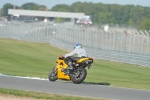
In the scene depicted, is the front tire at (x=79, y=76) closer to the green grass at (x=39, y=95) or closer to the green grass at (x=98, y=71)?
the green grass at (x=98, y=71)

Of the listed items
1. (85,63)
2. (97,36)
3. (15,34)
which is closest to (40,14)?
(15,34)

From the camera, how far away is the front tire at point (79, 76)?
19.4 meters

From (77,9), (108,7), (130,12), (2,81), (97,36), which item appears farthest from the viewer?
(77,9)

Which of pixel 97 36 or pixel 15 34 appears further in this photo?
pixel 15 34

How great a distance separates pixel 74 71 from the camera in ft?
64.7

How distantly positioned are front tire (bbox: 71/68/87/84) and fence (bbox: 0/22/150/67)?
683 inches

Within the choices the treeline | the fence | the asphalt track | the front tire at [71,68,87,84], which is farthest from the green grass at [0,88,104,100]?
the treeline

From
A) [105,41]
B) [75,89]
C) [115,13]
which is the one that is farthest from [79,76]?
[115,13]

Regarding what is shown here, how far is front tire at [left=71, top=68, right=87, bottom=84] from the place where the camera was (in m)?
19.4

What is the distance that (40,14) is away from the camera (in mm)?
125750

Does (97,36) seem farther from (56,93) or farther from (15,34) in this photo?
(56,93)

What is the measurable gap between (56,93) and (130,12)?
125459 millimetres

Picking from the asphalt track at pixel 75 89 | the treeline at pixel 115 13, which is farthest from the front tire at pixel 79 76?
the treeline at pixel 115 13

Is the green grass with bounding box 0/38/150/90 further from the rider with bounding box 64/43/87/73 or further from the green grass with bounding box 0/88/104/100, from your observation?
the green grass with bounding box 0/88/104/100
